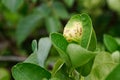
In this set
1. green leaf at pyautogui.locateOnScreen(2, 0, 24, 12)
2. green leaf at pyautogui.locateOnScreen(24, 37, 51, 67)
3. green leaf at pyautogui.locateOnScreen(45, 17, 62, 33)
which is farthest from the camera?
green leaf at pyautogui.locateOnScreen(45, 17, 62, 33)

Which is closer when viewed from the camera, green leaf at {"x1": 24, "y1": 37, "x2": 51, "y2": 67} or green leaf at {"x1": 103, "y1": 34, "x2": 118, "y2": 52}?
green leaf at {"x1": 24, "y1": 37, "x2": 51, "y2": 67}

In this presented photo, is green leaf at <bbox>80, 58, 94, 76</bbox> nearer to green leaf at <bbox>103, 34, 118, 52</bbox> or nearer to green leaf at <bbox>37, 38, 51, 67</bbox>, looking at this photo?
green leaf at <bbox>37, 38, 51, 67</bbox>

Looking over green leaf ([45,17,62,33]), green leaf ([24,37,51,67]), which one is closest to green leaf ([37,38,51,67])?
green leaf ([24,37,51,67])

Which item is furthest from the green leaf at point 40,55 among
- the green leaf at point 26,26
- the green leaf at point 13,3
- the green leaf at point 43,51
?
the green leaf at point 26,26

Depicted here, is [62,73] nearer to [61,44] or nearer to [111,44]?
[61,44]

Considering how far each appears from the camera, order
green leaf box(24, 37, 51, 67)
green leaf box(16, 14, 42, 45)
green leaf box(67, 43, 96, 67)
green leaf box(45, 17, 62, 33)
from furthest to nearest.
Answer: green leaf box(16, 14, 42, 45) → green leaf box(45, 17, 62, 33) → green leaf box(24, 37, 51, 67) → green leaf box(67, 43, 96, 67)

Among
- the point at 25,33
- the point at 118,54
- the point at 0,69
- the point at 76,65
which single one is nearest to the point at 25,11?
the point at 25,33

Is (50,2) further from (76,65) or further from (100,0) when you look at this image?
(76,65)

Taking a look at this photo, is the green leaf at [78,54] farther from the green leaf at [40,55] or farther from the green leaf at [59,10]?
the green leaf at [59,10]
